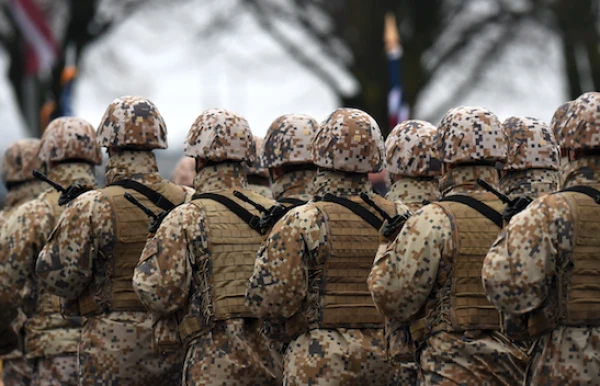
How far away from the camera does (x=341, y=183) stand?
26.9 ft

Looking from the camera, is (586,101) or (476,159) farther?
(476,159)

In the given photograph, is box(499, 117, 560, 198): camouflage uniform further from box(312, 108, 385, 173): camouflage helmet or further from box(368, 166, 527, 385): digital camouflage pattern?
box(368, 166, 527, 385): digital camouflage pattern

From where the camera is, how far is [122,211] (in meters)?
9.06

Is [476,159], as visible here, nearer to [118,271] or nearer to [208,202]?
[208,202]

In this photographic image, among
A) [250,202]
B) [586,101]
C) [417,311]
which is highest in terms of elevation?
[586,101]

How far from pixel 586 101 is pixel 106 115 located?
142 inches

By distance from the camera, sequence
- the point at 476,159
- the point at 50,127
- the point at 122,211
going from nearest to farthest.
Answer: the point at 476,159
the point at 122,211
the point at 50,127

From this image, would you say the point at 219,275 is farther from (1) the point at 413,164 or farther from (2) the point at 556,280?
(2) the point at 556,280

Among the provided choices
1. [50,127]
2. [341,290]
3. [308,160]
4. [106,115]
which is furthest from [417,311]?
[50,127]

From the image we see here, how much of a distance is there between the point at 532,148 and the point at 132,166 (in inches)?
110

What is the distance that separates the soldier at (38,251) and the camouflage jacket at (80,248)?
3.20 feet

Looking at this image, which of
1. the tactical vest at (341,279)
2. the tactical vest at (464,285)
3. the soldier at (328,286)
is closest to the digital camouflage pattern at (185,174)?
the soldier at (328,286)

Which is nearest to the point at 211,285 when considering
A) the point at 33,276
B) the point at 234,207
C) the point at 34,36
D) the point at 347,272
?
the point at 234,207

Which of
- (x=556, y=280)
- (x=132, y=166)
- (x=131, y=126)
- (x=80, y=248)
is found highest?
(x=131, y=126)
